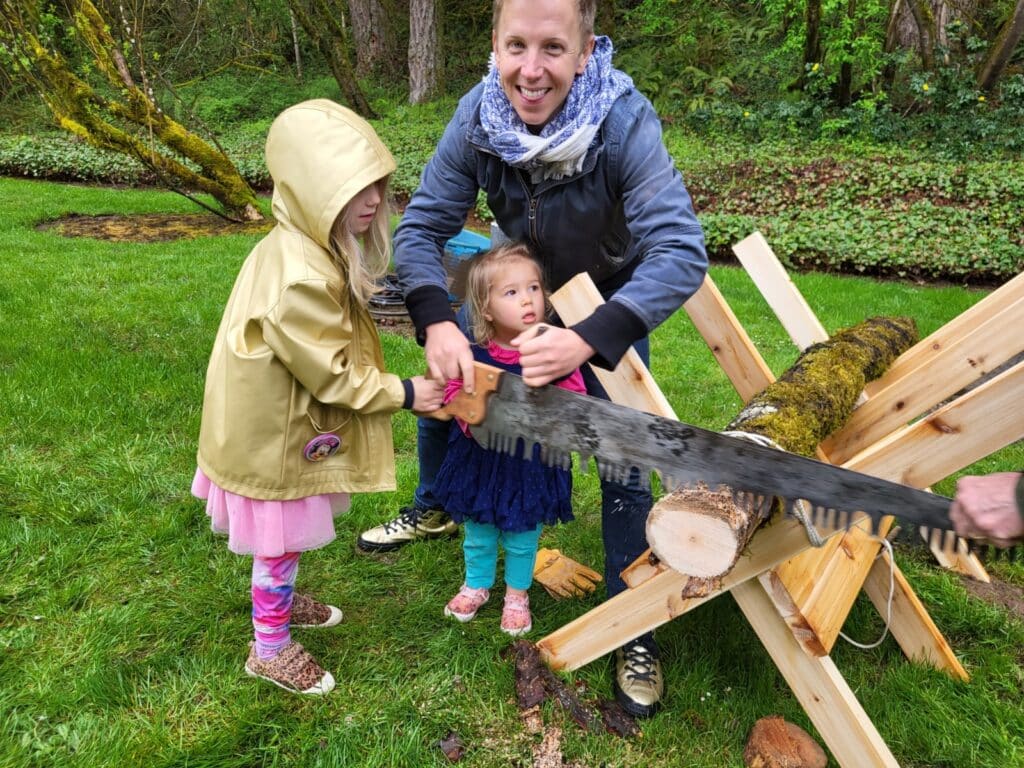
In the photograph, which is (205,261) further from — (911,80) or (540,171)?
(911,80)

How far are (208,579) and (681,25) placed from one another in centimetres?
1863

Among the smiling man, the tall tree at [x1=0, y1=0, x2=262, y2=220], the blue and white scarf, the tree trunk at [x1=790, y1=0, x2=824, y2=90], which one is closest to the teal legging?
the smiling man

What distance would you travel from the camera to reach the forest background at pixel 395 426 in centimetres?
261

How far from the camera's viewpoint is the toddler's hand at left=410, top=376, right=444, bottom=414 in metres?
2.37

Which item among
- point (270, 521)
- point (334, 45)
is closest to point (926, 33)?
point (334, 45)

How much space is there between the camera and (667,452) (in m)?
2.12

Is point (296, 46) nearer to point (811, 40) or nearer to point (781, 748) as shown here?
point (811, 40)

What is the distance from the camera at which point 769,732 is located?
259cm

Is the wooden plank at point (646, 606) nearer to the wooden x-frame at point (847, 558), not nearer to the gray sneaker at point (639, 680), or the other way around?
the wooden x-frame at point (847, 558)

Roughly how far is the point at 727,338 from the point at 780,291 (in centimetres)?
45

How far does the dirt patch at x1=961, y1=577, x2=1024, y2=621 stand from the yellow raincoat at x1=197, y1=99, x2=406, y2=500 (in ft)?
9.85

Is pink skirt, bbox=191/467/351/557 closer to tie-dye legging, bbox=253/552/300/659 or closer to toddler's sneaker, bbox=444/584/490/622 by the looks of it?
tie-dye legging, bbox=253/552/300/659

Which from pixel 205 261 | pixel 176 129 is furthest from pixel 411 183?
pixel 205 261

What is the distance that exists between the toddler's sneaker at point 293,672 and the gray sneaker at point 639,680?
1.09m
